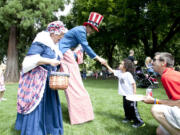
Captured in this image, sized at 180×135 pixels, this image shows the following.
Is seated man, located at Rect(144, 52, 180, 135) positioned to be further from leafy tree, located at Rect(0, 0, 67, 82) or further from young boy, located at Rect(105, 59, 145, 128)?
leafy tree, located at Rect(0, 0, 67, 82)

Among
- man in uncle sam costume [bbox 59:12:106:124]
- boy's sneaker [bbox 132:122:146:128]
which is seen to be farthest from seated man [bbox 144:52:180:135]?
man in uncle sam costume [bbox 59:12:106:124]

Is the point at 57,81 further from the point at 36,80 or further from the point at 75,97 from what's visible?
the point at 75,97

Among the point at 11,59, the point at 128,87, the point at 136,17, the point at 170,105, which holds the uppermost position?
the point at 136,17

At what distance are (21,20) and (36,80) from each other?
15492mm

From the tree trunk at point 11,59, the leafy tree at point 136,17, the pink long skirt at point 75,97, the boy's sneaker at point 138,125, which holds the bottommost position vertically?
the boy's sneaker at point 138,125

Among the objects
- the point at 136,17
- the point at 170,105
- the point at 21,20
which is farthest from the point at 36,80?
the point at 21,20

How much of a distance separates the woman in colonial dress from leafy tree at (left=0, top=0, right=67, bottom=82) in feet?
45.6

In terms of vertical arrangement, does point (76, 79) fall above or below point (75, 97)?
above

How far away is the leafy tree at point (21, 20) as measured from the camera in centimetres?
1506

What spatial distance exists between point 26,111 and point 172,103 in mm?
2085

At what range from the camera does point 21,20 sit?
1616 cm

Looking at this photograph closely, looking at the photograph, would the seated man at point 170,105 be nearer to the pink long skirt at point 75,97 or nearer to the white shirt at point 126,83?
the white shirt at point 126,83

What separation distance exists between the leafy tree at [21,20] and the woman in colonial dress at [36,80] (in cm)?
1390

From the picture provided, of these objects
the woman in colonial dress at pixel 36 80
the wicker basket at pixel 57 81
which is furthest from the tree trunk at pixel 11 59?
the wicker basket at pixel 57 81
